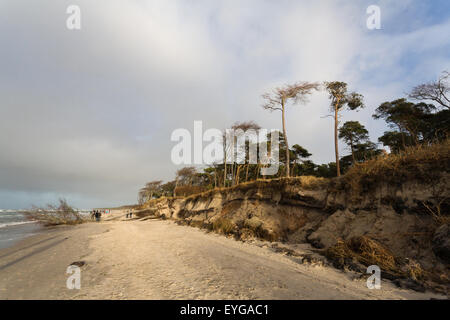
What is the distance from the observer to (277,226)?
10.6m

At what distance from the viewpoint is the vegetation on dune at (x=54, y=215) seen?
25656 mm

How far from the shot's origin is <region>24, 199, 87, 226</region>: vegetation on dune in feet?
84.2

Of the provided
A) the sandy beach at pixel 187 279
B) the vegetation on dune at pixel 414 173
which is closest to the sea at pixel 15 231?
the sandy beach at pixel 187 279

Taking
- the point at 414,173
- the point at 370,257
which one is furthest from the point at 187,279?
the point at 414,173

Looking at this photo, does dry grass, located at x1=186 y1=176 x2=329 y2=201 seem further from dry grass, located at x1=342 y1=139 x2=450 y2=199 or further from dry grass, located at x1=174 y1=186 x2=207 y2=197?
dry grass, located at x1=174 y1=186 x2=207 y2=197

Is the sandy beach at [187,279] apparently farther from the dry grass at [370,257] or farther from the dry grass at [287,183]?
the dry grass at [287,183]

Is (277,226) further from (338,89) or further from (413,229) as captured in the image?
(338,89)

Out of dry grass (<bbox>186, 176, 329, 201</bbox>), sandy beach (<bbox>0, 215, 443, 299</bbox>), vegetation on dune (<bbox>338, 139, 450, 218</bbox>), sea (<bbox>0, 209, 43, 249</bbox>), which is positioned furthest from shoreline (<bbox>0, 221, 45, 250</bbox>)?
vegetation on dune (<bbox>338, 139, 450, 218</bbox>)

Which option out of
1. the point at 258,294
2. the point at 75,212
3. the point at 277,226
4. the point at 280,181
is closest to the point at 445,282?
the point at 258,294

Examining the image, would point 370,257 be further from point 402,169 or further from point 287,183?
point 287,183

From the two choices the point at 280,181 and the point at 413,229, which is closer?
the point at 413,229

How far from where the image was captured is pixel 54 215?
2644cm
